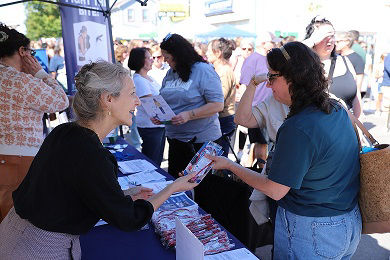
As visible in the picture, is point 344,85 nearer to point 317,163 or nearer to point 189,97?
point 189,97

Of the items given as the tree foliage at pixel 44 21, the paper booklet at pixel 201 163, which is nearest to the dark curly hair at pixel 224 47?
the paper booklet at pixel 201 163

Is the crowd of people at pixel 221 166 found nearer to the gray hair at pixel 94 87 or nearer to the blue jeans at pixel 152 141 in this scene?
the gray hair at pixel 94 87

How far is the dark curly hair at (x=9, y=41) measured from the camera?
7.27 feet


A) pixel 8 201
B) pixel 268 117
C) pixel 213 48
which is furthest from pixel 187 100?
pixel 213 48

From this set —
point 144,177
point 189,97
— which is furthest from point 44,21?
point 144,177

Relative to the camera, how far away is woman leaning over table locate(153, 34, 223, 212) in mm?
2826

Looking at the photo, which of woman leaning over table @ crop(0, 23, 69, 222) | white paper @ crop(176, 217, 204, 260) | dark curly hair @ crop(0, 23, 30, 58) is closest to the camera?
white paper @ crop(176, 217, 204, 260)

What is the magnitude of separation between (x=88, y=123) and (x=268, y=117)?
3.85ft

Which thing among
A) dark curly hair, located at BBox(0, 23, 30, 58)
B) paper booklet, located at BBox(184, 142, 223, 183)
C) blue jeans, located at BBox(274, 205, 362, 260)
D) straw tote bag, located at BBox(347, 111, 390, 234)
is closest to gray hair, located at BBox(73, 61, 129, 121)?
paper booklet, located at BBox(184, 142, 223, 183)

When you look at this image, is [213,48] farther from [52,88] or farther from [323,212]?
[323,212]

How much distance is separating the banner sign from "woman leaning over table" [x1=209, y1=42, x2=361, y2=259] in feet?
8.48

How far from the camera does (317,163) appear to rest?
134 centimetres

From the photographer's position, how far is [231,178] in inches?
84.3

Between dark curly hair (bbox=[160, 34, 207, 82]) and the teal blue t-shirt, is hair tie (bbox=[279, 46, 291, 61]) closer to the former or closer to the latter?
the teal blue t-shirt
